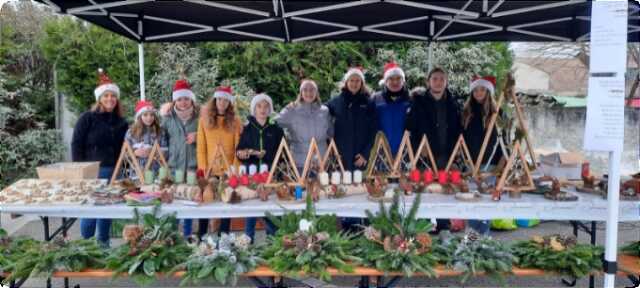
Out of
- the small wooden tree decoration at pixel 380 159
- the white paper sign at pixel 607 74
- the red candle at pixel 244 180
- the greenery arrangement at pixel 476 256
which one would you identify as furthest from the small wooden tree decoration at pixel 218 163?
the white paper sign at pixel 607 74

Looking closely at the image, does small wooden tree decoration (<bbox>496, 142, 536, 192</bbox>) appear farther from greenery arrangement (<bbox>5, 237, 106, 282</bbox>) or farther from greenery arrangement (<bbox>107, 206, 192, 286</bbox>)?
greenery arrangement (<bbox>5, 237, 106, 282</bbox>)

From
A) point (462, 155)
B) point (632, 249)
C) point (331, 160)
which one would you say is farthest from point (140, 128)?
point (632, 249)

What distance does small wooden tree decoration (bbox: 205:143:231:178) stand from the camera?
3.25 m

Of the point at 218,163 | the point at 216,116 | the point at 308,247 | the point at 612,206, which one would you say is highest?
the point at 216,116

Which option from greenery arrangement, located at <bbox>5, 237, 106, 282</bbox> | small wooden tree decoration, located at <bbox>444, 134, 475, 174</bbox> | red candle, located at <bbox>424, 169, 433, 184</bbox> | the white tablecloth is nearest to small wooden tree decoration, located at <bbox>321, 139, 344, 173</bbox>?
A: the white tablecloth

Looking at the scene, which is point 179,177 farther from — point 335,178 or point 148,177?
point 335,178

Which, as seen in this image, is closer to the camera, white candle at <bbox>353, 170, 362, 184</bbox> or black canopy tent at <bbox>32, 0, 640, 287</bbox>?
white candle at <bbox>353, 170, 362, 184</bbox>

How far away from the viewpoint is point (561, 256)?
271 centimetres

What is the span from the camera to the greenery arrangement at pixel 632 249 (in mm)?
3074

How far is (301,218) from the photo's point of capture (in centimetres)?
283

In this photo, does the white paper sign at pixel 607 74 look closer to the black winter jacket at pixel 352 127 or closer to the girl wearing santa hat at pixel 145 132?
the black winter jacket at pixel 352 127

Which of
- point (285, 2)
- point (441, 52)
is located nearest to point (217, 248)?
point (285, 2)

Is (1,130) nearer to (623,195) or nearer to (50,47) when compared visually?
(50,47)

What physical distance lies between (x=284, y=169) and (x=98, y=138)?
4.83 ft
